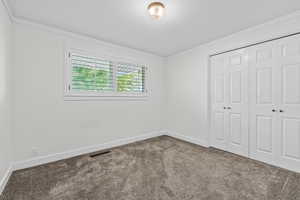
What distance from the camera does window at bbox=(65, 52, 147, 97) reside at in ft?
8.88

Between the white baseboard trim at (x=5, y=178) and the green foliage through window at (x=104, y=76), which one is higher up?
the green foliage through window at (x=104, y=76)

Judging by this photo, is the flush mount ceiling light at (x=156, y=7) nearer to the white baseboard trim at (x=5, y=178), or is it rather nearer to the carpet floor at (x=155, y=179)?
the carpet floor at (x=155, y=179)

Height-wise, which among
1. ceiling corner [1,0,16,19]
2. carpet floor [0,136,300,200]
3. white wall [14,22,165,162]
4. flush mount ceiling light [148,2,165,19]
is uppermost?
ceiling corner [1,0,16,19]

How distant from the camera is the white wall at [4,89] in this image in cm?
167

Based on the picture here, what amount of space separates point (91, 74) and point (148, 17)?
1.66 meters

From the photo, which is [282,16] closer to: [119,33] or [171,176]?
[119,33]

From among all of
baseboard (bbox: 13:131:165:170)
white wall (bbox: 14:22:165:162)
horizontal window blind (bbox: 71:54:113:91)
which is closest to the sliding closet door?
baseboard (bbox: 13:131:165:170)

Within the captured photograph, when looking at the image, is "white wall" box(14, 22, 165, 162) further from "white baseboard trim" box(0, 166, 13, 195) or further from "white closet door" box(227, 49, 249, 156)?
"white closet door" box(227, 49, 249, 156)

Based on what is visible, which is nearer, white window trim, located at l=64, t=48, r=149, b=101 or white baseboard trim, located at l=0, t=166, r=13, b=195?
white baseboard trim, located at l=0, t=166, r=13, b=195

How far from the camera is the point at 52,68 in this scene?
8.05 feet

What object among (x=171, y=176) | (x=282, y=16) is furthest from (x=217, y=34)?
(x=171, y=176)

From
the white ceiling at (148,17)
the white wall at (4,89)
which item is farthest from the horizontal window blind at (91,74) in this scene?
the white wall at (4,89)

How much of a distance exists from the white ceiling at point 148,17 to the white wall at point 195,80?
0.20 m

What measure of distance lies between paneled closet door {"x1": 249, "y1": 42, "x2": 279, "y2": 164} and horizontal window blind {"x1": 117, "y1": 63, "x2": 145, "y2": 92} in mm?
2534
